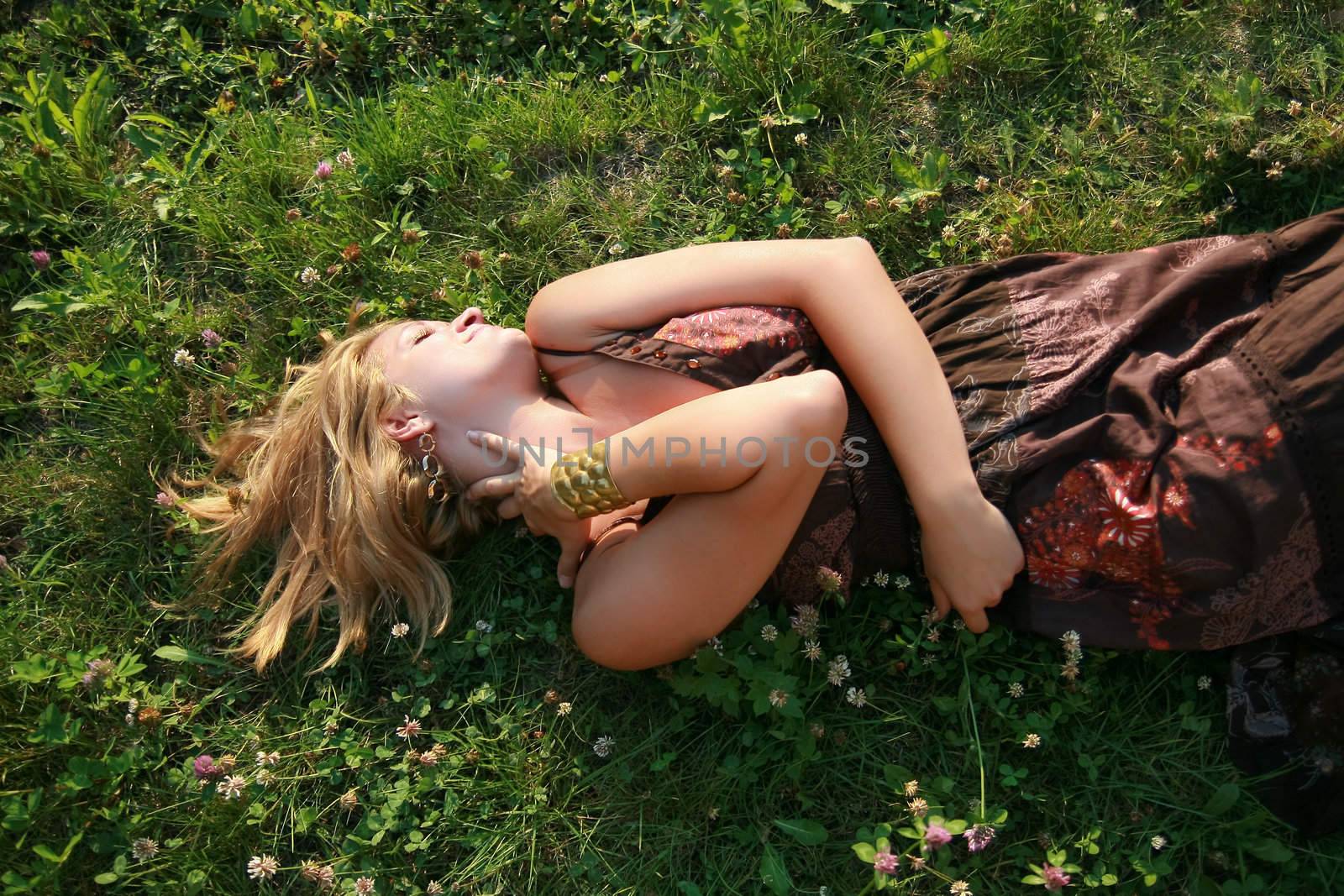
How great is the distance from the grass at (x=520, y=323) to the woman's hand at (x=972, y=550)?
0.21 meters

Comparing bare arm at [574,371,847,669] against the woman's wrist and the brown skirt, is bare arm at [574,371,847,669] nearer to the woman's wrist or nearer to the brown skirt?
the woman's wrist

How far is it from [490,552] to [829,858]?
1.33 meters

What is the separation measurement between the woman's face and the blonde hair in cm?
5

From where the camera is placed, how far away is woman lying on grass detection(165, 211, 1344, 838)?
2.24 meters

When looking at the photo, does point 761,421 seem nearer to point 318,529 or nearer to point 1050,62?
point 318,529

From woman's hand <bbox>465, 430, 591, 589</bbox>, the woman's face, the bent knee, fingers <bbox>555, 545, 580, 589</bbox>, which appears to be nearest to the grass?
fingers <bbox>555, 545, 580, 589</bbox>

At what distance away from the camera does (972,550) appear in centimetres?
238

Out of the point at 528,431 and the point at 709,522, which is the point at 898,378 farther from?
the point at 528,431

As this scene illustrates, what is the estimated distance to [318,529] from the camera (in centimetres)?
277

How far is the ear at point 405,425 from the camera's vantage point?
2.59 m

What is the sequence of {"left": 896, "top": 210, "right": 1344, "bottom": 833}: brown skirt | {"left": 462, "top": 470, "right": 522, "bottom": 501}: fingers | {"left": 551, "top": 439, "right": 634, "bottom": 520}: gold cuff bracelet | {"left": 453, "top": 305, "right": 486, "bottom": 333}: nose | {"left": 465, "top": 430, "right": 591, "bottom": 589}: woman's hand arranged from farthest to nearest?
{"left": 453, "top": 305, "right": 486, "bottom": 333}: nose, {"left": 462, "top": 470, "right": 522, "bottom": 501}: fingers, {"left": 465, "top": 430, "right": 591, "bottom": 589}: woman's hand, {"left": 551, "top": 439, "right": 634, "bottom": 520}: gold cuff bracelet, {"left": 896, "top": 210, "right": 1344, "bottom": 833}: brown skirt

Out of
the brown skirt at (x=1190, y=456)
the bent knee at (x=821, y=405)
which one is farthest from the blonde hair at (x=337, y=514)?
the brown skirt at (x=1190, y=456)

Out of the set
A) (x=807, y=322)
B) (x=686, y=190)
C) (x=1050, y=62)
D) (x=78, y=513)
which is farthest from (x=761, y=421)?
(x=78, y=513)

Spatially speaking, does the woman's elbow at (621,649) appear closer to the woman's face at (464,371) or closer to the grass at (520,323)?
the grass at (520,323)
